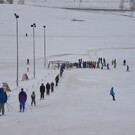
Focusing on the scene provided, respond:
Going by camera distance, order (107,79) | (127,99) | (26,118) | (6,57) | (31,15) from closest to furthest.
→ (26,118) → (127,99) → (107,79) → (6,57) → (31,15)

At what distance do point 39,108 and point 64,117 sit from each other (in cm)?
233

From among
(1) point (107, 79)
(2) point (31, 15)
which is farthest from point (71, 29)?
(1) point (107, 79)

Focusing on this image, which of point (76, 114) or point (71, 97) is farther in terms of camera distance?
point (71, 97)

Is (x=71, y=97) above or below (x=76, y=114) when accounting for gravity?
below

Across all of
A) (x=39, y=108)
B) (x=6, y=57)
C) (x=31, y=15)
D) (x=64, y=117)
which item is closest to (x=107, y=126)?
(x=64, y=117)

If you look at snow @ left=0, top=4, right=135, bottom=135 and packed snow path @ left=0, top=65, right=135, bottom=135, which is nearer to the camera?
packed snow path @ left=0, top=65, right=135, bottom=135

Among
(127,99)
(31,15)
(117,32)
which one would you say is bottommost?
(127,99)

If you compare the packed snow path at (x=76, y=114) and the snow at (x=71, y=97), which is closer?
the packed snow path at (x=76, y=114)

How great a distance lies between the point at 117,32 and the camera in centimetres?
8138

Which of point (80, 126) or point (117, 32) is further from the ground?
point (117, 32)

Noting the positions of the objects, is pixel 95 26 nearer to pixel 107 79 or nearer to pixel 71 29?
pixel 71 29

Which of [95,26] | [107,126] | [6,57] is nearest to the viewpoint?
[107,126]

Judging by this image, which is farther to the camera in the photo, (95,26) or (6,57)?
(95,26)

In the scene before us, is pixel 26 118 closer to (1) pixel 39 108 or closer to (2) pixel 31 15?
(1) pixel 39 108
